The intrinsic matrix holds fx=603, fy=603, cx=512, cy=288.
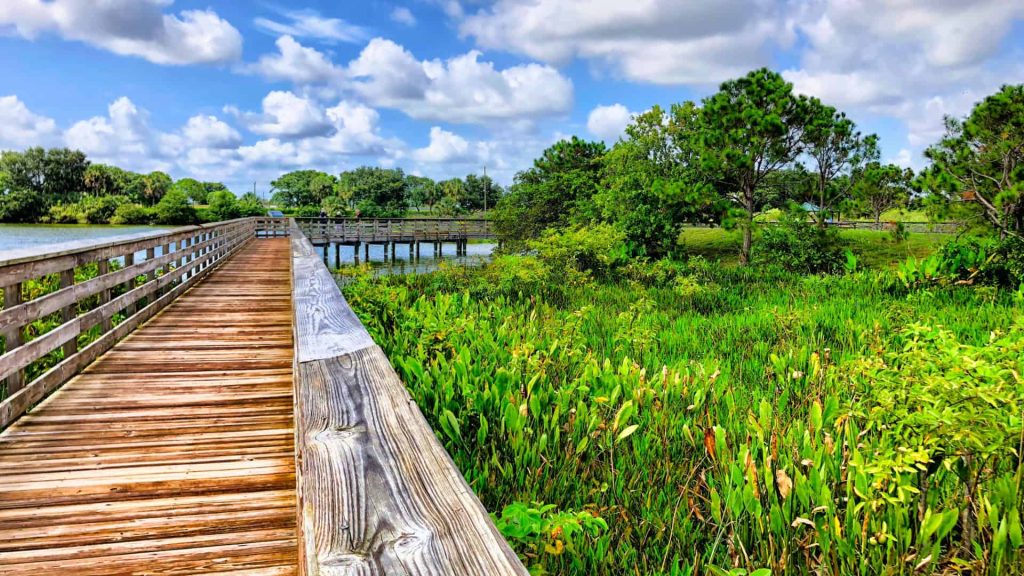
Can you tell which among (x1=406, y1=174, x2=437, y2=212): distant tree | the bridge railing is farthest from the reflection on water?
(x1=406, y1=174, x2=437, y2=212): distant tree

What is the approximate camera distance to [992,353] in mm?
3408

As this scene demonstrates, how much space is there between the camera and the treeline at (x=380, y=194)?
116938 millimetres

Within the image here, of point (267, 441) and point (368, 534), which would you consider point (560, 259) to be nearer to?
point (267, 441)

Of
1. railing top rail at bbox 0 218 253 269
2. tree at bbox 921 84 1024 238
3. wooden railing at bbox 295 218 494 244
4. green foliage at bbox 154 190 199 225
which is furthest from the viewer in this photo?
green foliage at bbox 154 190 199 225

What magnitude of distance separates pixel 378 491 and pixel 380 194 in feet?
425

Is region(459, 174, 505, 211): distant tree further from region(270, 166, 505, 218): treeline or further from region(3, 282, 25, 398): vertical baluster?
region(3, 282, 25, 398): vertical baluster

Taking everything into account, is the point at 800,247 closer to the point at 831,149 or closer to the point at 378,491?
the point at 831,149

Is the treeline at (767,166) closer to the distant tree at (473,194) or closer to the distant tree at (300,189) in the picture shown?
the distant tree at (473,194)

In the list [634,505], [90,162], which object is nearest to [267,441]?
[634,505]

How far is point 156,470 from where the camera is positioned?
308 centimetres

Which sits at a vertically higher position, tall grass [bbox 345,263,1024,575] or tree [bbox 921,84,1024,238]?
tree [bbox 921,84,1024,238]

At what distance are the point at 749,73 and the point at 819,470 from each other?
23.1 meters

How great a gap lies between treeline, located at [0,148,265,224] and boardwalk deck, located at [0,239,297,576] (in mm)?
77089

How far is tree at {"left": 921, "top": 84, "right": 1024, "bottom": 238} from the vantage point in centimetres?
1698
